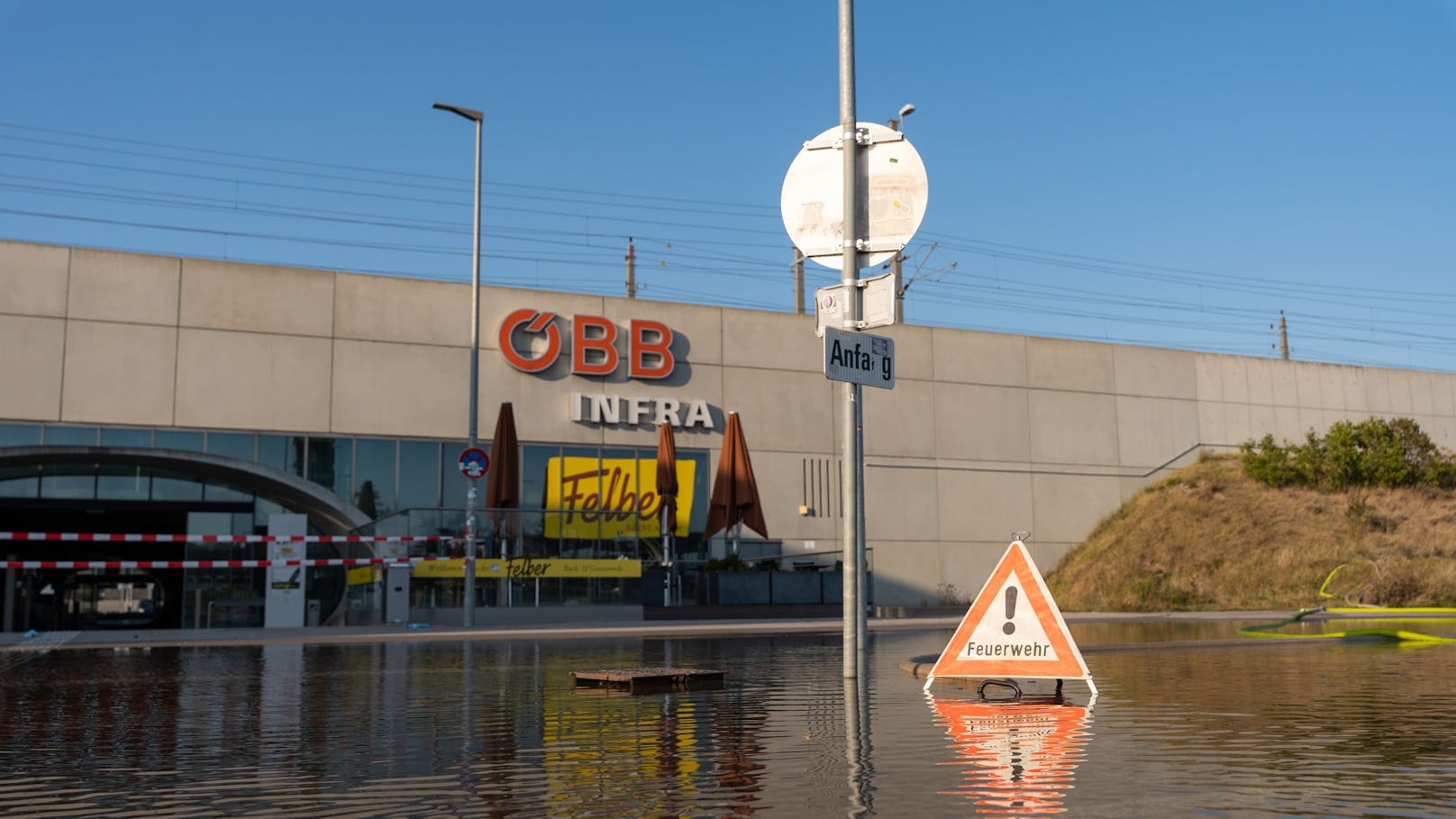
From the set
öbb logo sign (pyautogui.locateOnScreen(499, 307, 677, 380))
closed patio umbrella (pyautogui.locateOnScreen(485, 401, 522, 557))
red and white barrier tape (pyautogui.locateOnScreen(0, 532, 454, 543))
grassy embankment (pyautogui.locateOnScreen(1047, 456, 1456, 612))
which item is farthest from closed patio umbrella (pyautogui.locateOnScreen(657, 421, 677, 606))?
grassy embankment (pyautogui.locateOnScreen(1047, 456, 1456, 612))

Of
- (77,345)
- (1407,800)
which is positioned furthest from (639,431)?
(1407,800)

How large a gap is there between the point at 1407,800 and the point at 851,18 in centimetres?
853

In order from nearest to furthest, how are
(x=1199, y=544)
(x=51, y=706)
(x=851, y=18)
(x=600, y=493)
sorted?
1. (x=51, y=706)
2. (x=851, y=18)
3. (x=600, y=493)
4. (x=1199, y=544)

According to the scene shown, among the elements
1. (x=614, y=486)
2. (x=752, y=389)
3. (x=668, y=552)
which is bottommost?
(x=668, y=552)

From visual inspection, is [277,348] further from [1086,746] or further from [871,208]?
[1086,746]

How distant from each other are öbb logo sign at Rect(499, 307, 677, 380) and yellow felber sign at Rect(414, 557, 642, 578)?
9498 mm

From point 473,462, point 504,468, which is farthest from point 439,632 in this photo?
point 504,468

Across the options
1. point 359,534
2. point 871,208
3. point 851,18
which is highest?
point 851,18

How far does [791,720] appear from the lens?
30.6 feet

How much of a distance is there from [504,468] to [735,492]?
246 inches

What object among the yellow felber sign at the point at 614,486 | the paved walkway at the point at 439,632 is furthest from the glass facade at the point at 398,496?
the paved walkway at the point at 439,632

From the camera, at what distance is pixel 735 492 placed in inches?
1372

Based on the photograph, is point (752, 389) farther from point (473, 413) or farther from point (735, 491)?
point (473, 413)

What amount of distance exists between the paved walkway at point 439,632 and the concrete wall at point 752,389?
27.3ft
